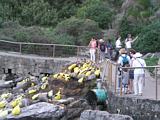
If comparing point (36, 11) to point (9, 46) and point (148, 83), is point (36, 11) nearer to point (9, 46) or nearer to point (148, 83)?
point (9, 46)

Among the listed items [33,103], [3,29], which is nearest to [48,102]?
[33,103]

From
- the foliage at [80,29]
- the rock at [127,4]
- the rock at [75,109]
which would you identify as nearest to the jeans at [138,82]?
the rock at [75,109]

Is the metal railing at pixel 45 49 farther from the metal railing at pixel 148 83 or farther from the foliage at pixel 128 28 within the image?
the metal railing at pixel 148 83

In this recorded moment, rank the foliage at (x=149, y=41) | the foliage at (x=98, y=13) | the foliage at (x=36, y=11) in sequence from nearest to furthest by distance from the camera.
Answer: the foliage at (x=149, y=41), the foliage at (x=98, y=13), the foliage at (x=36, y=11)

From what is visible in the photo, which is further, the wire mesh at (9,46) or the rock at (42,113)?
the wire mesh at (9,46)

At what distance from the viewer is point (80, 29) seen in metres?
35.8

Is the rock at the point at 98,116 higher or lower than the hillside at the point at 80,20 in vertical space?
lower

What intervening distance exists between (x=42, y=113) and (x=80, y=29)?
18.8 m

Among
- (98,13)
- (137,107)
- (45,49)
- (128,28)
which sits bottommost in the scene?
(137,107)

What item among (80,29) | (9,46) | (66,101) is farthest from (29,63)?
(66,101)

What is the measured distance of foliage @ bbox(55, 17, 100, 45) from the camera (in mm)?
35144

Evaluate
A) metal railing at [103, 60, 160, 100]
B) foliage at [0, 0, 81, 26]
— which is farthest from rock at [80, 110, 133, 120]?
foliage at [0, 0, 81, 26]

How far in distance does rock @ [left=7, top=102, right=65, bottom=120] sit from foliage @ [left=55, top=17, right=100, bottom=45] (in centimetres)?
1709

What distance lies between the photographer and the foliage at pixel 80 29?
35144mm
